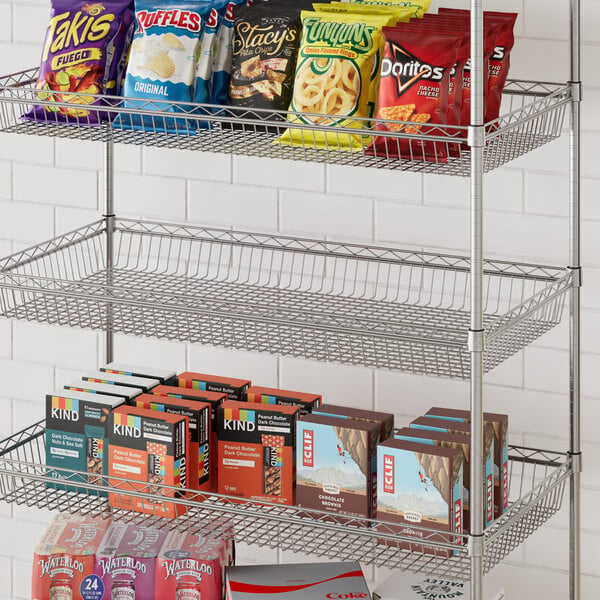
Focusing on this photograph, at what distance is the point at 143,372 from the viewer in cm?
286

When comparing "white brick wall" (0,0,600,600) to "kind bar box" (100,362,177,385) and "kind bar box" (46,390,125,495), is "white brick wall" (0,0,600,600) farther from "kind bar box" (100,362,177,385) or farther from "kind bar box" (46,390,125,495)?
"kind bar box" (46,390,125,495)

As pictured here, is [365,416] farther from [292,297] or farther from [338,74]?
[338,74]

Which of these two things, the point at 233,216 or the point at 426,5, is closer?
the point at 426,5

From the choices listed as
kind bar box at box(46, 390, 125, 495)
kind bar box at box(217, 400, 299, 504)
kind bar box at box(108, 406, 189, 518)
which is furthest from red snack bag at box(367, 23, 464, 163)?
kind bar box at box(46, 390, 125, 495)

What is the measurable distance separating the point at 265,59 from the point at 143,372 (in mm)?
784

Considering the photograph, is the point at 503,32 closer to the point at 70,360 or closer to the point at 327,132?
the point at 327,132

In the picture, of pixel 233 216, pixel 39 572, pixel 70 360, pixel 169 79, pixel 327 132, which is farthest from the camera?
pixel 70 360

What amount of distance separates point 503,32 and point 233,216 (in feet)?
2.97

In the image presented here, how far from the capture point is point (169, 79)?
256 centimetres

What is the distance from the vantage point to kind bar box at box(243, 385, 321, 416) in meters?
2.67

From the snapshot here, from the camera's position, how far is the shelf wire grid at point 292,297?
2432 millimetres

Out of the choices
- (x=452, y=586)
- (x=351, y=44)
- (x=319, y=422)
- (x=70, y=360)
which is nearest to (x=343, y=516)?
(x=319, y=422)

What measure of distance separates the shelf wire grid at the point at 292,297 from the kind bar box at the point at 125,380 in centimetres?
13

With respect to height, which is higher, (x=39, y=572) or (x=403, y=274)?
(x=403, y=274)
